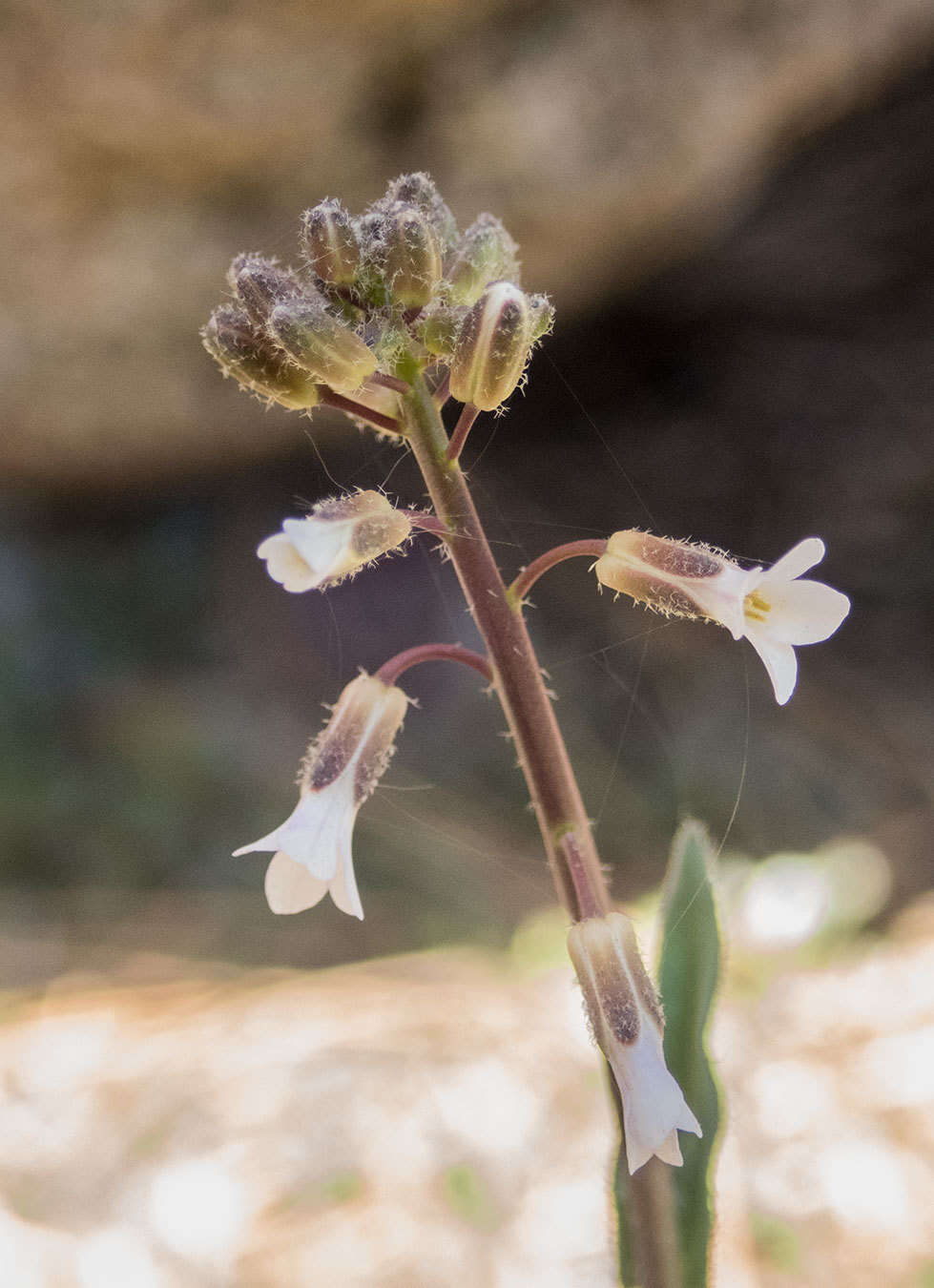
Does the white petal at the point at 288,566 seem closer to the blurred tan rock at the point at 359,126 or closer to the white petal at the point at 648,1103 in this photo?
the white petal at the point at 648,1103

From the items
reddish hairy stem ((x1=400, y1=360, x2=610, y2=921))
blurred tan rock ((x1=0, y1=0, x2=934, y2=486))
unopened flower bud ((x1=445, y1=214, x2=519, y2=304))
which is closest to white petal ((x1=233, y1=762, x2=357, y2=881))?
reddish hairy stem ((x1=400, y1=360, x2=610, y2=921))

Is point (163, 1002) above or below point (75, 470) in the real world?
below

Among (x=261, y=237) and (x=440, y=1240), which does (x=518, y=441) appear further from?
(x=440, y=1240)

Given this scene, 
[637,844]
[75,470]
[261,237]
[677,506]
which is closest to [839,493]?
[677,506]

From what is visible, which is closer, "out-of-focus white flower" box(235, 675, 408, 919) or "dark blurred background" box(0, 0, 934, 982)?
"out-of-focus white flower" box(235, 675, 408, 919)

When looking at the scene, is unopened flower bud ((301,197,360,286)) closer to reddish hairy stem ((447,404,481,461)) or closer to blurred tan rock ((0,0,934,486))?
reddish hairy stem ((447,404,481,461))

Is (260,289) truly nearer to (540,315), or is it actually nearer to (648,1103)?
(540,315)
